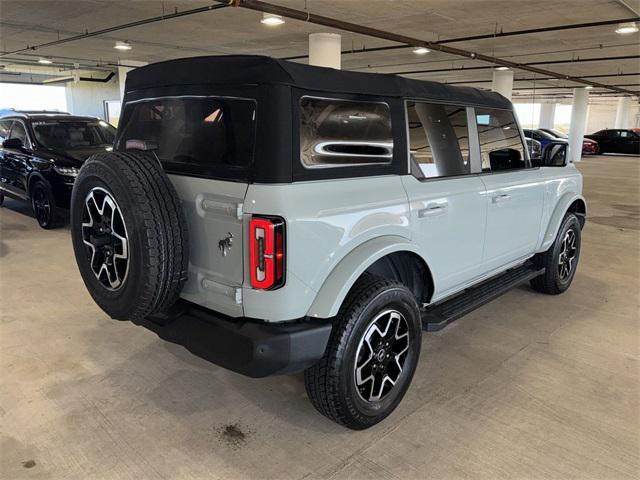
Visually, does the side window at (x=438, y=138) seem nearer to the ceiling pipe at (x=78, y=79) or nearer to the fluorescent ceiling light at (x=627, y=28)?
the fluorescent ceiling light at (x=627, y=28)

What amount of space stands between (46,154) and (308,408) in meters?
5.76

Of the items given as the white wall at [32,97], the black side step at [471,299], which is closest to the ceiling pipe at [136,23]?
the black side step at [471,299]

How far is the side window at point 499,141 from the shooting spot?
340 centimetres

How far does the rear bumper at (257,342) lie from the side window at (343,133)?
73 centimetres

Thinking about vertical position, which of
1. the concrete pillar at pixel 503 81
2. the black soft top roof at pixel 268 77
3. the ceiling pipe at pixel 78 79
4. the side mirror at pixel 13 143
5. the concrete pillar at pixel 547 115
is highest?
the ceiling pipe at pixel 78 79

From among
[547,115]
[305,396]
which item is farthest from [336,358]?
[547,115]

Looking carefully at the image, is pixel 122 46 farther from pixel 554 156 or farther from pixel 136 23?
pixel 554 156

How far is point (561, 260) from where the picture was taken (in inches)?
176

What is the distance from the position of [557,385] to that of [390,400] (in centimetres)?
112

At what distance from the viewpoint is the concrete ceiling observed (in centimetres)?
830

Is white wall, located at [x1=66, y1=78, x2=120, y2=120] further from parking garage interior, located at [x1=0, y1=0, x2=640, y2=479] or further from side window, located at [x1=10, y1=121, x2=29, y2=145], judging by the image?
parking garage interior, located at [x1=0, y1=0, x2=640, y2=479]

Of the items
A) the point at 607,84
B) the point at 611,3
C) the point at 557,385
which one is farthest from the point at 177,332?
the point at 607,84

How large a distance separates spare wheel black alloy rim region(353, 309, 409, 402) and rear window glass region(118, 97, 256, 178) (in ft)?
3.36

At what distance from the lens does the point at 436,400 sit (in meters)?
2.83
